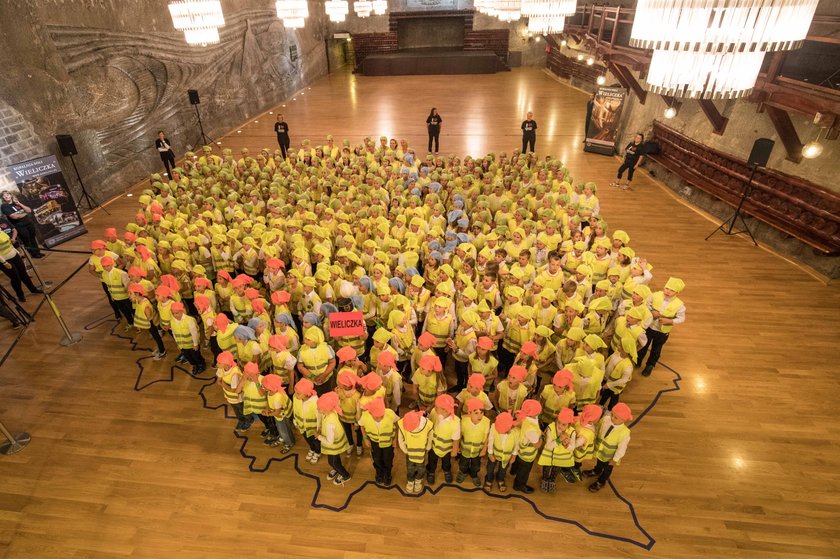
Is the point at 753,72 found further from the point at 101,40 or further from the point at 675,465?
the point at 101,40

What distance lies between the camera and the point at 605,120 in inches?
531

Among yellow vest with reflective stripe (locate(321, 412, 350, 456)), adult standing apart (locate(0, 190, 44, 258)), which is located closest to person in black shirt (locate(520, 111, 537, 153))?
yellow vest with reflective stripe (locate(321, 412, 350, 456))

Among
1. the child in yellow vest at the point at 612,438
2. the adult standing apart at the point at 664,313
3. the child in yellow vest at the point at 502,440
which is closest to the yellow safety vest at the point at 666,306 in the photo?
the adult standing apart at the point at 664,313

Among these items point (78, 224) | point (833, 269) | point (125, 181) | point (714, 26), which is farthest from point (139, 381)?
point (833, 269)

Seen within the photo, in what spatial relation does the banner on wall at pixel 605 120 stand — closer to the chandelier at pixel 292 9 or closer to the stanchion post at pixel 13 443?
the chandelier at pixel 292 9

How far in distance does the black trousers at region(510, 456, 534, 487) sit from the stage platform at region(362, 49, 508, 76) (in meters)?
25.1

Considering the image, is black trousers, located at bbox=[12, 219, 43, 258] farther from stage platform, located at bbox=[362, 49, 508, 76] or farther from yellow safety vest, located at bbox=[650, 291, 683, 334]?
stage platform, located at bbox=[362, 49, 508, 76]

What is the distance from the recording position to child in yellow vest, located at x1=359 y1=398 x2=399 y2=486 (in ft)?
13.4

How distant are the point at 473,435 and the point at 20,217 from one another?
31.2ft

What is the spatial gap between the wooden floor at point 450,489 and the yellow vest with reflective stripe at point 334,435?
0.66 meters

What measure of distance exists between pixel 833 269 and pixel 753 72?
22.2 ft

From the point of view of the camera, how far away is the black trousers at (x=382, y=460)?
4.50 meters

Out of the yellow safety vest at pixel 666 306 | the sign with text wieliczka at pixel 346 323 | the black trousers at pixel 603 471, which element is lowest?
the black trousers at pixel 603 471

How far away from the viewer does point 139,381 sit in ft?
20.2
